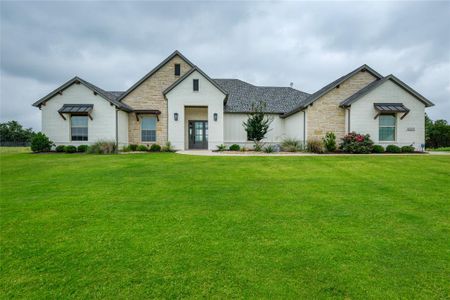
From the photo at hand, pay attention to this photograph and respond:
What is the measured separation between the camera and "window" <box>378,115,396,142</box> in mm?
18516

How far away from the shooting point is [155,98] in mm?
22062

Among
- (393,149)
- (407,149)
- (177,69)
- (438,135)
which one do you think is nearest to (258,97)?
(177,69)

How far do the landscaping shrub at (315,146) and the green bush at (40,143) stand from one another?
20171 millimetres

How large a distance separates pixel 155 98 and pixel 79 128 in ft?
22.2

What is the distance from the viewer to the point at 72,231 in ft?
13.9

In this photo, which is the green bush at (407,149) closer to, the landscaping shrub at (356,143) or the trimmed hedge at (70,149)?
the landscaping shrub at (356,143)

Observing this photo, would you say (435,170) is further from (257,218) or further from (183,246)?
(183,246)

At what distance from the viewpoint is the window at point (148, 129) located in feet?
70.9

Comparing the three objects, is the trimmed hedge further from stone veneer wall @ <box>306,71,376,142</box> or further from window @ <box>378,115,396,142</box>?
window @ <box>378,115,396,142</box>

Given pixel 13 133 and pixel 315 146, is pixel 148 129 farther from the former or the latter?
pixel 13 133

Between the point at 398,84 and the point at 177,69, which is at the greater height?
the point at 177,69

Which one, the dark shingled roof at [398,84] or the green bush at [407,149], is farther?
the dark shingled roof at [398,84]

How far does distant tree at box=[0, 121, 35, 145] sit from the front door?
7421cm

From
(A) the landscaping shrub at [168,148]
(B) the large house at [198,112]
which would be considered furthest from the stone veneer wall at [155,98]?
(A) the landscaping shrub at [168,148]
